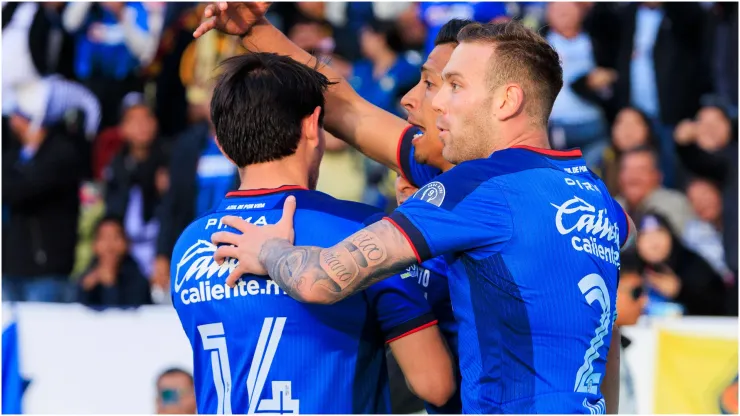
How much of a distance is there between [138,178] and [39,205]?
34.2 inches

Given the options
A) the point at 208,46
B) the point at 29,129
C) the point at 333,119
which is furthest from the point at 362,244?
the point at 29,129

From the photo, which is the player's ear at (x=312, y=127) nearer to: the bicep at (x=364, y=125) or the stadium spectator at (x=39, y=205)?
the bicep at (x=364, y=125)

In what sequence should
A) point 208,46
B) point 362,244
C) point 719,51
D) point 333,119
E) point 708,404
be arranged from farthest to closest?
point 208,46
point 719,51
point 708,404
point 333,119
point 362,244

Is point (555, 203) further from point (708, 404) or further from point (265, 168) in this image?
point (708, 404)

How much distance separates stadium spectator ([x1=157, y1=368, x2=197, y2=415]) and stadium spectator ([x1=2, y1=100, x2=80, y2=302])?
2.67 metres

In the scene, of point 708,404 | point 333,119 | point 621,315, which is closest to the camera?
point 333,119

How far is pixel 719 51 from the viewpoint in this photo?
26.5ft

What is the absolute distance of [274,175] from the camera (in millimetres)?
3662

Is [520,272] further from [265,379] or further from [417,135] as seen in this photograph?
[417,135]

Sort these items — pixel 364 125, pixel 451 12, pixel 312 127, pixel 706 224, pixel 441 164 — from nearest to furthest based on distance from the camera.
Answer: pixel 312 127, pixel 441 164, pixel 364 125, pixel 706 224, pixel 451 12

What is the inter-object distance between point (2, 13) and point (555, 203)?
288 inches

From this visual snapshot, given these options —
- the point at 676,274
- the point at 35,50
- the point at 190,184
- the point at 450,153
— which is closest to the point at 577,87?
the point at 676,274

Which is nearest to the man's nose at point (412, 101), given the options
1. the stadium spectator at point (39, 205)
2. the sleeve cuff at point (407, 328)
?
the sleeve cuff at point (407, 328)

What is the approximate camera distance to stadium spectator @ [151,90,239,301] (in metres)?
8.32
